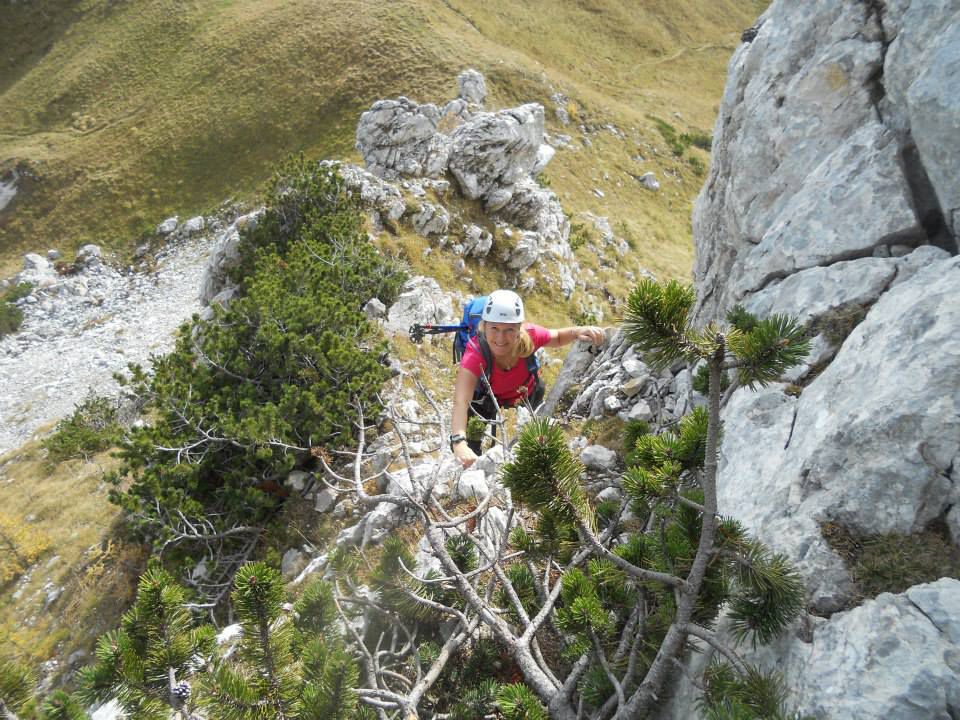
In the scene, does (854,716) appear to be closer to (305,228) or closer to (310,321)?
(310,321)

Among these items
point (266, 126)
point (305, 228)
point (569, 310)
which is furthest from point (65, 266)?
point (569, 310)

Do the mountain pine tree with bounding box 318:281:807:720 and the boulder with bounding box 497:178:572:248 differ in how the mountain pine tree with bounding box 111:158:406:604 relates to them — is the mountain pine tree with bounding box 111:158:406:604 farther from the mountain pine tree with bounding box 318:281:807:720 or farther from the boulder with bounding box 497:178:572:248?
the boulder with bounding box 497:178:572:248

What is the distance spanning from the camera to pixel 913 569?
2.16m

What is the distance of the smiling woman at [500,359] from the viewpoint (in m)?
4.78

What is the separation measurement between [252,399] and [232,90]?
1731 inches

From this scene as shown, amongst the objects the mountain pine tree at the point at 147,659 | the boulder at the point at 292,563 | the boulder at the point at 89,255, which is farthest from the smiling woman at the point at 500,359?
the boulder at the point at 89,255

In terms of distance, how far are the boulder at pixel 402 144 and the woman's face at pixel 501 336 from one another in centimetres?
1841

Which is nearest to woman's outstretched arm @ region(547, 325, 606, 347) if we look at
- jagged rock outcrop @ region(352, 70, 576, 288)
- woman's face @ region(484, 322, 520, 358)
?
woman's face @ region(484, 322, 520, 358)

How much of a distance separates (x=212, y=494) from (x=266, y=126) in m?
38.7

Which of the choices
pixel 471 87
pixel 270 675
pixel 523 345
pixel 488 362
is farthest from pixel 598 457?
pixel 471 87

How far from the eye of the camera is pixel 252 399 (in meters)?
9.38

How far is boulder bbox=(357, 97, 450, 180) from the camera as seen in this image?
22141 millimetres

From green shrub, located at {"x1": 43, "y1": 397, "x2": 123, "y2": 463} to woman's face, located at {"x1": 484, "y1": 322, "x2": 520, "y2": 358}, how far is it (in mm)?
13647

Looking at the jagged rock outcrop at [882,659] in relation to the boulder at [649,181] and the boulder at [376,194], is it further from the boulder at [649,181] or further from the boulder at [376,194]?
the boulder at [649,181]
